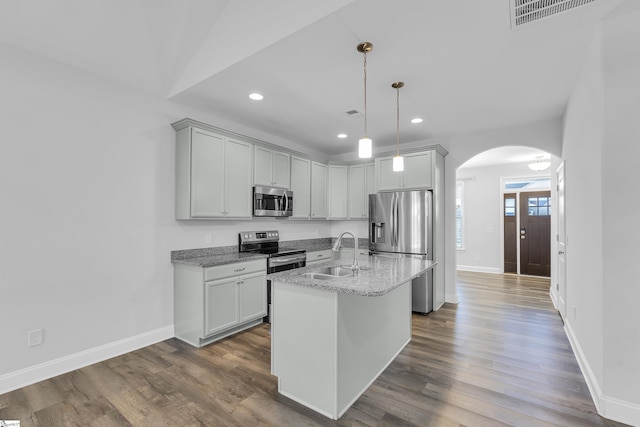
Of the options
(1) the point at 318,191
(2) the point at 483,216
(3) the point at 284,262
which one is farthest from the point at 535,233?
(3) the point at 284,262

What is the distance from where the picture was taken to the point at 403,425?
1.93 metres

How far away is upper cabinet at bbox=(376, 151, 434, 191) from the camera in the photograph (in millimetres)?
4309

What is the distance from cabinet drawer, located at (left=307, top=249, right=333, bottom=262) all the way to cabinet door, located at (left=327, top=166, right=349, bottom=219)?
704 millimetres

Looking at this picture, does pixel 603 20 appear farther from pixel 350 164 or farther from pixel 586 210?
pixel 350 164

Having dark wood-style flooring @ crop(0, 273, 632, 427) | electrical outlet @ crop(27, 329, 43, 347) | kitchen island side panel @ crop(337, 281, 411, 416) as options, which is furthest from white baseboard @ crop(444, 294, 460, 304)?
electrical outlet @ crop(27, 329, 43, 347)

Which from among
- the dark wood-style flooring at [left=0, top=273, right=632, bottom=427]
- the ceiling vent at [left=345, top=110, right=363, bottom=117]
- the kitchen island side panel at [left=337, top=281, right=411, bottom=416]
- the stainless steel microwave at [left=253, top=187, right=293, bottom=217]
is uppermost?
the ceiling vent at [left=345, top=110, right=363, bottom=117]

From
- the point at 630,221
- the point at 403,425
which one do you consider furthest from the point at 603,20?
the point at 403,425

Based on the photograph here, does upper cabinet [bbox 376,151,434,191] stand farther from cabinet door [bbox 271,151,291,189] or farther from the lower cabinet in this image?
the lower cabinet

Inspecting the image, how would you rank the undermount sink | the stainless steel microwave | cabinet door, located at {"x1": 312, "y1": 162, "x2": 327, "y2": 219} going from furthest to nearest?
cabinet door, located at {"x1": 312, "y1": 162, "x2": 327, "y2": 219} < the stainless steel microwave < the undermount sink

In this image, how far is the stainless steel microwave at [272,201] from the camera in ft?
13.1

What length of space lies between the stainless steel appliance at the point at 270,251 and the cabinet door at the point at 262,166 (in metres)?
0.78

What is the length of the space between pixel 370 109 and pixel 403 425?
10.5 ft

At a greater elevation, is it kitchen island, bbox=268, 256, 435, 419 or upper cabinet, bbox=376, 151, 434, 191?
upper cabinet, bbox=376, 151, 434, 191

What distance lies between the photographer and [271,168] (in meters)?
4.24
